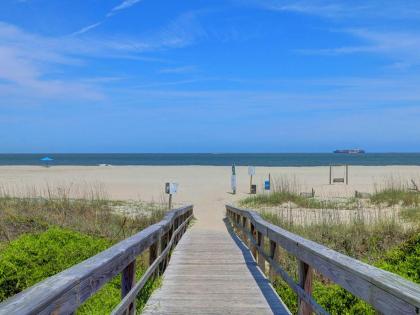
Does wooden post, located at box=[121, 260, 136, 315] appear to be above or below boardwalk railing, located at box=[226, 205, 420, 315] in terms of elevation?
below

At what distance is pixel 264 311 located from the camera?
495cm

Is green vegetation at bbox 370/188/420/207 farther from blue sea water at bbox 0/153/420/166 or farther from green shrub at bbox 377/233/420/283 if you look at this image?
blue sea water at bbox 0/153/420/166

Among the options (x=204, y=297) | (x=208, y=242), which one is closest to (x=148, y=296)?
(x=204, y=297)

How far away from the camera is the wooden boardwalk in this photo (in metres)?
5.06

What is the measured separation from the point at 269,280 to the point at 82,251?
2.84 meters

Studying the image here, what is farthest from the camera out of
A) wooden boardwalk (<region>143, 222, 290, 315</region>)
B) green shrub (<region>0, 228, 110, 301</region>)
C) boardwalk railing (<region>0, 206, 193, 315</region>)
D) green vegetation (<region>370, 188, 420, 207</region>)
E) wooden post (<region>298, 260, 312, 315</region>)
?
green vegetation (<region>370, 188, 420, 207</region>)

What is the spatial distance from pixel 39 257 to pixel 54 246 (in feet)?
1.16

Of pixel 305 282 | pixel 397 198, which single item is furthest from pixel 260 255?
pixel 397 198

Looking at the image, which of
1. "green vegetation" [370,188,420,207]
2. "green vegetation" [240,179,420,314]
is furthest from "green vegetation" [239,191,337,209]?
"green vegetation" [370,188,420,207]

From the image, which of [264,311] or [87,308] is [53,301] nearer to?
[264,311]

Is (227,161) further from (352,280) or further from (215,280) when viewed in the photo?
(352,280)

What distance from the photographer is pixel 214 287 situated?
20.0ft

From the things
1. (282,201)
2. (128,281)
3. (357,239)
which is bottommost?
(282,201)

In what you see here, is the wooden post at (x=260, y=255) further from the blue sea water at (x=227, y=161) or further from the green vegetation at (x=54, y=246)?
the blue sea water at (x=227, y=161)
